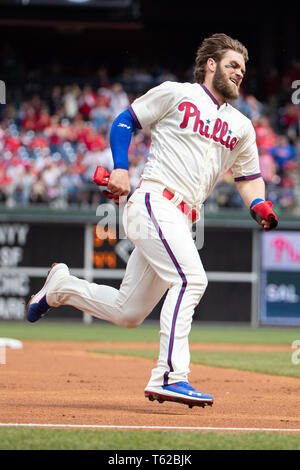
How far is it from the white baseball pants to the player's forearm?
23.9 inches

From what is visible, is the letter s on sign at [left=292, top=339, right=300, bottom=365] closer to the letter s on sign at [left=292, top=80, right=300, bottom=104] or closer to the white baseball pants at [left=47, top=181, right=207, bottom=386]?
the white baseball pants at [left=47, top=181, right=207, bottom=386]

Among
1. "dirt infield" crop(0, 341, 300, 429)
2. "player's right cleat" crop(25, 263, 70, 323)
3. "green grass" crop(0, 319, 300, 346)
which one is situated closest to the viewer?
"dirt infield" crop(0, 341, 300, 429)

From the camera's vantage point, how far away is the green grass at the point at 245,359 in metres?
9.06

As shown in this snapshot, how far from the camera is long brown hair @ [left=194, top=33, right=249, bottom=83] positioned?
5461mm

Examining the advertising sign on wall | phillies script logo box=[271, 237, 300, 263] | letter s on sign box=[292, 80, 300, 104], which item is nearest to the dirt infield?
the advertising sign on wall

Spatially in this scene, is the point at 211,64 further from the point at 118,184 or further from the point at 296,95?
the point at 296,95

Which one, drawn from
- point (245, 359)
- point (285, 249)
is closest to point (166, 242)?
point (245, 359)

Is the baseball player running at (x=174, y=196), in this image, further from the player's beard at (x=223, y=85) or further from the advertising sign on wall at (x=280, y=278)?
the advertising sign on wall at (x=280, y=278)

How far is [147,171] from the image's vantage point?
5418mm

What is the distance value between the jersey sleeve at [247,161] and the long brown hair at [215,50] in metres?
0.47

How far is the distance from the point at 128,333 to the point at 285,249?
11.5ft

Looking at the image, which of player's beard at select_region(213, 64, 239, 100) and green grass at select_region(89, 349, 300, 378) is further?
green grass at select_region(89, 349, 300, 378)

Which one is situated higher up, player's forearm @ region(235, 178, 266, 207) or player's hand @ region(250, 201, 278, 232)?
player's forearm @ region(235, 178, 266, 207)
